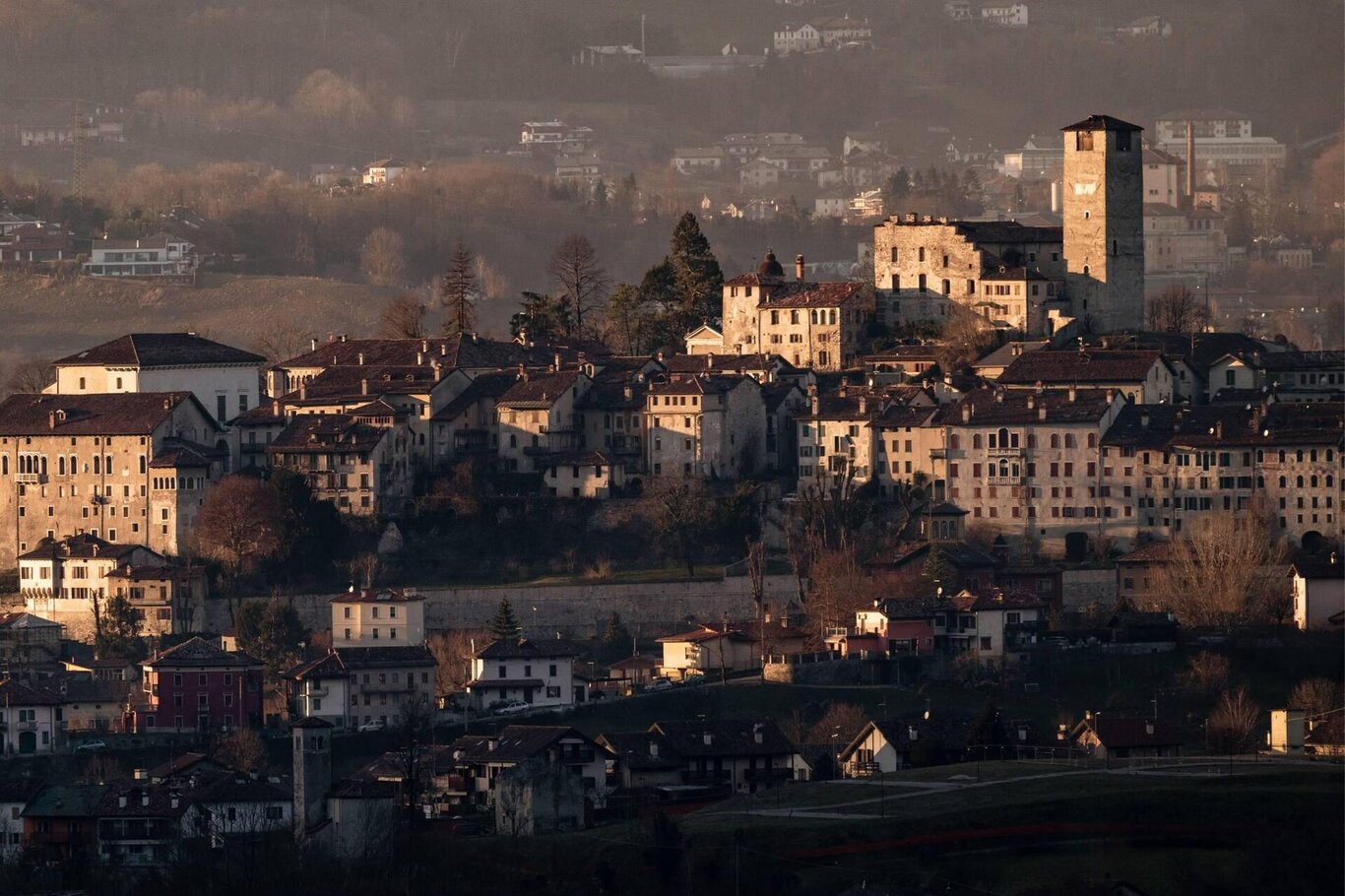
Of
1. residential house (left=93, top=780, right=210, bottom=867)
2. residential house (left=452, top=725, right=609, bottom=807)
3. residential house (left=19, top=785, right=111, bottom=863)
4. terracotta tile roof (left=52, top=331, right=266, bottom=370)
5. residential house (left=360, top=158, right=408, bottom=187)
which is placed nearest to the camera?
residential house (left=93, top=780, right=210, bottom=867)

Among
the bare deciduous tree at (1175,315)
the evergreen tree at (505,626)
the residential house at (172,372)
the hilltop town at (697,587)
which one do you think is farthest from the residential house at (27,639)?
the bare deciduous tree at (1175,315)

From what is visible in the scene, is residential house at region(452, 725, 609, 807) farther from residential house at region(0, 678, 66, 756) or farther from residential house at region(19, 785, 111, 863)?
residential house at region(0, 678, 66, 756)

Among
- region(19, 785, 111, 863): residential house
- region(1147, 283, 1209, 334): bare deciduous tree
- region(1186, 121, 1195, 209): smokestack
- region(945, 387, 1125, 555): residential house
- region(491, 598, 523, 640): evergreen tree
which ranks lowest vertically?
region(19, 785, 111, 863): residential house

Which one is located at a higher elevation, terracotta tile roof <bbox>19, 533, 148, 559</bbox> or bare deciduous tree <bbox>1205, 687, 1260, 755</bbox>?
terracotta tile roof <bbox>19, 533, 148, 559</bbox>

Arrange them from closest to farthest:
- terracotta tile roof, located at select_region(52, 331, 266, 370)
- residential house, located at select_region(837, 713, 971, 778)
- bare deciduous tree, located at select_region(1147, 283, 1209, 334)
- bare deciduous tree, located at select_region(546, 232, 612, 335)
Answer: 1. residential house, located at select_region(837, 713, 971, 778)
2. terracotta tile roof, located at select_region(52, 331, 266, 370)
3. bare deciduous tree, located at select_region(1147, 283, 1209, 334)
4. bare deciduous tree, located at select_region(546, 232, 612, 335)

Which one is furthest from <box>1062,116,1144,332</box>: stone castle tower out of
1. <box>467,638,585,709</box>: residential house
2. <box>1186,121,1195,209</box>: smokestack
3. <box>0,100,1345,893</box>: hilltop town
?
<box>1186,121,1195,209</box>: smokestack

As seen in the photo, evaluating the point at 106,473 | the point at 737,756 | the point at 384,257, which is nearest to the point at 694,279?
the point at 106,473

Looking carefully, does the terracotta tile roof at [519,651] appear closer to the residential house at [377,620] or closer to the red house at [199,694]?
the residential house at [377,620]
